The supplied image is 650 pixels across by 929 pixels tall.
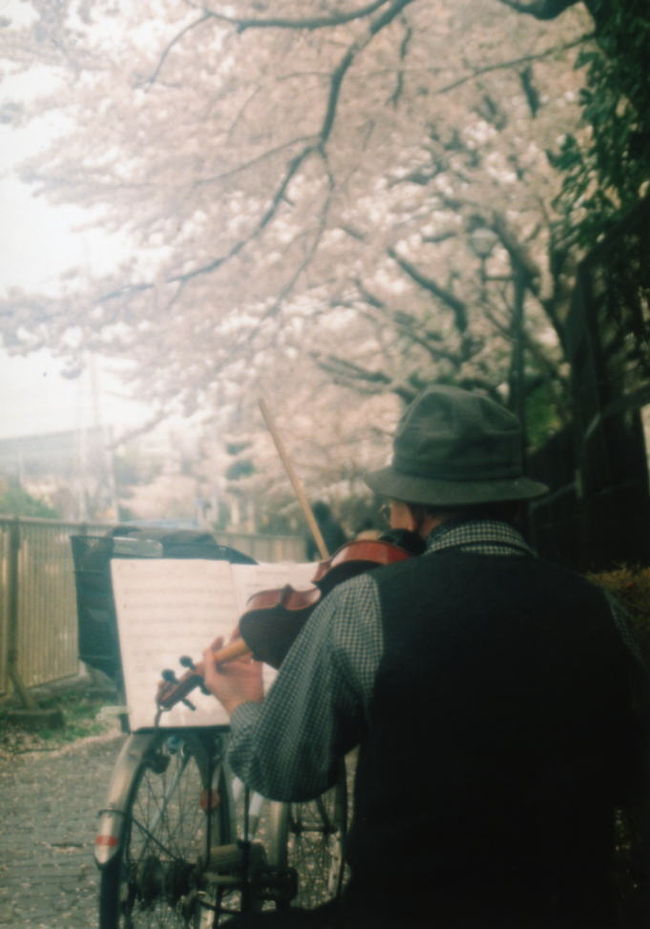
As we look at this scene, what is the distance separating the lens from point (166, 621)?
282 centimetres

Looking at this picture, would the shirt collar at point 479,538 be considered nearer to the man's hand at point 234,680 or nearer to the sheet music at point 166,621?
the man's hand at point 234,680

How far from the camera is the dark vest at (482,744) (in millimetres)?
1632

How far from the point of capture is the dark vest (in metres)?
1.63

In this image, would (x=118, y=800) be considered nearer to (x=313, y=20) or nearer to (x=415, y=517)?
(x=415, y=517)

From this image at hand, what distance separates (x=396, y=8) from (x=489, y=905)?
706 cm

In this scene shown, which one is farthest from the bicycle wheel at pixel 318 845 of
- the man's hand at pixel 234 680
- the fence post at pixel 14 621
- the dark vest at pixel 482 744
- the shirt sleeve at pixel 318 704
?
the fence post at pixel 14 621

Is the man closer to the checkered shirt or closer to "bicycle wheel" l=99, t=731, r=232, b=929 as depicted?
the checkered shirt

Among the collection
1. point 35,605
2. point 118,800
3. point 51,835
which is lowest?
point 51,835

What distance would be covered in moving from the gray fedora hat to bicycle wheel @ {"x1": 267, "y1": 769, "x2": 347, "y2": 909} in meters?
1.80

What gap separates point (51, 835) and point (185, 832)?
2.27 metres

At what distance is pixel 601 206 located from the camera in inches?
282

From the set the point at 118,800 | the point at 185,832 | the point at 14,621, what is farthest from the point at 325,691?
the point at 14,621

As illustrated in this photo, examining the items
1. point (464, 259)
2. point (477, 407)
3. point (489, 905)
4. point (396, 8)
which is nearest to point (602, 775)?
point (489, 905)

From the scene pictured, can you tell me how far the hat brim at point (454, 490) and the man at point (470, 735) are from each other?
0.27 ft
